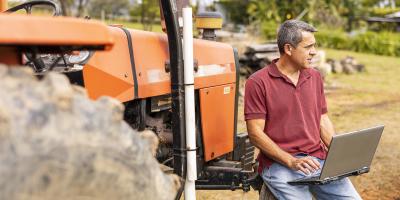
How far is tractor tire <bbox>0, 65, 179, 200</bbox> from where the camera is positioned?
1.50 meters

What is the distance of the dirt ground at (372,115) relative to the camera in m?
5.13

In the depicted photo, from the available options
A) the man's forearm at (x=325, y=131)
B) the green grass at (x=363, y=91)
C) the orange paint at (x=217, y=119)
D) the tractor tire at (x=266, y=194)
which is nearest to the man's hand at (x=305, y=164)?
the tractor tire at (x=266, y=194)

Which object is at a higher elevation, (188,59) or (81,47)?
(81,47)

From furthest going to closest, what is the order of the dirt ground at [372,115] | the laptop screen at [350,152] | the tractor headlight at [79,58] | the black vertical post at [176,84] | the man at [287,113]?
the dirt ground at [372,115], the man at [287,113], the laptop screen at [350,152], the black vertical post at [176,84], the tractor headlight at [79,58]

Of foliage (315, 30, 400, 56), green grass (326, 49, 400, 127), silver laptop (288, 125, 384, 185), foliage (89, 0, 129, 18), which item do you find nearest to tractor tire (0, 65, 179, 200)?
silver laptop (288, 125, 384, 185)

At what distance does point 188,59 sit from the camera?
297 centimetres

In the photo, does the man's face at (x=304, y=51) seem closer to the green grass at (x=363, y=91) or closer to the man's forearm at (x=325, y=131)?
the man's forearm at (x=325, y=131)

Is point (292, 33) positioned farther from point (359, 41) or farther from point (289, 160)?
point (359, 41)

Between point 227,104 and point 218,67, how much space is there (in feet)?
0.93

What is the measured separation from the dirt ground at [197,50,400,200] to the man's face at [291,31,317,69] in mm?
1688

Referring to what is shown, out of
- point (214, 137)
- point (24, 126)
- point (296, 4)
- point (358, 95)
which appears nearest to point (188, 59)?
point (214, 137)

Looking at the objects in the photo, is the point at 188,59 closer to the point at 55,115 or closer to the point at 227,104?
the point at 227,104

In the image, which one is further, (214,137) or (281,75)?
(214,137)

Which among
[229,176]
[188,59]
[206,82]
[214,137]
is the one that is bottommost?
[229,176]
